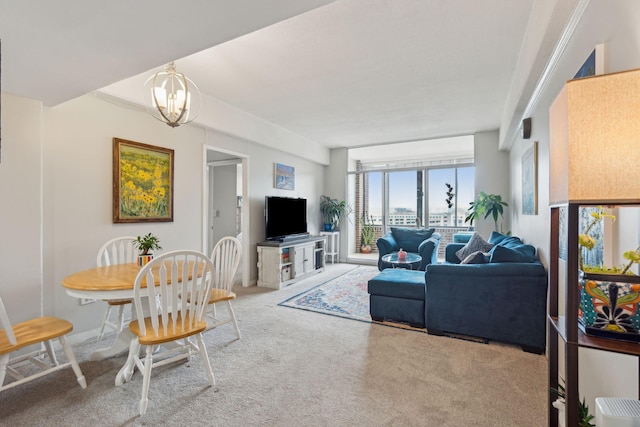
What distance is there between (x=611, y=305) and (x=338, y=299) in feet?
10.9

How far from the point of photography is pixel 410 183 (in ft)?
25.4

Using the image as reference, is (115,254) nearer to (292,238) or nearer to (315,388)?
(315,388)

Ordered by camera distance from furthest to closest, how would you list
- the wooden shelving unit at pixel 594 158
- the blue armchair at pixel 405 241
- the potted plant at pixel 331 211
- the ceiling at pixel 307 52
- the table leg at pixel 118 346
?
the potted plant at pixel 331 211, the blue armchair at pixel 405 241, the table leg at pixel 118 346, the ceiling at pixel 307 52, the wooden shelving unit at pixel 594 158

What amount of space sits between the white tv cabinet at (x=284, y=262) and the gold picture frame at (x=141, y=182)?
162 cm

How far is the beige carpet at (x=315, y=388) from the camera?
69.2 inches

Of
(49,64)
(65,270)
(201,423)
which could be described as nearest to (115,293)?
(201,423)

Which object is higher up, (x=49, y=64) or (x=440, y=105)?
(x=440, y=105)

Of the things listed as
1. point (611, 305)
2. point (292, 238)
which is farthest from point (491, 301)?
point (292, 238)

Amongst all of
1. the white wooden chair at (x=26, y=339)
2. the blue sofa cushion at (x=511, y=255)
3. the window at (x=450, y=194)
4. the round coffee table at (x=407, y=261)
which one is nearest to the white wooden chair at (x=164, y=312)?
the white wooden chair at (x=26, y=339)

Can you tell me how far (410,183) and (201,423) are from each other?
6984 mm

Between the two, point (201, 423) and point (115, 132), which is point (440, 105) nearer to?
point (115, 132)

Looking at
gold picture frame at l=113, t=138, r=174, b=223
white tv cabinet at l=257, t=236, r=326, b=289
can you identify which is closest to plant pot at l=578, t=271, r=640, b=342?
gold picture frame at l=113, t=138, r=174, b=223

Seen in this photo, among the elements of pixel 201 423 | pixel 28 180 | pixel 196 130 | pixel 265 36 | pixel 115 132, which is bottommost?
pixel 201 423

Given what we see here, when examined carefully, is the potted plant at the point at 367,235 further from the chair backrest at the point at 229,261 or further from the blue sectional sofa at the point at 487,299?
the chair backrest at the point at 229,261
